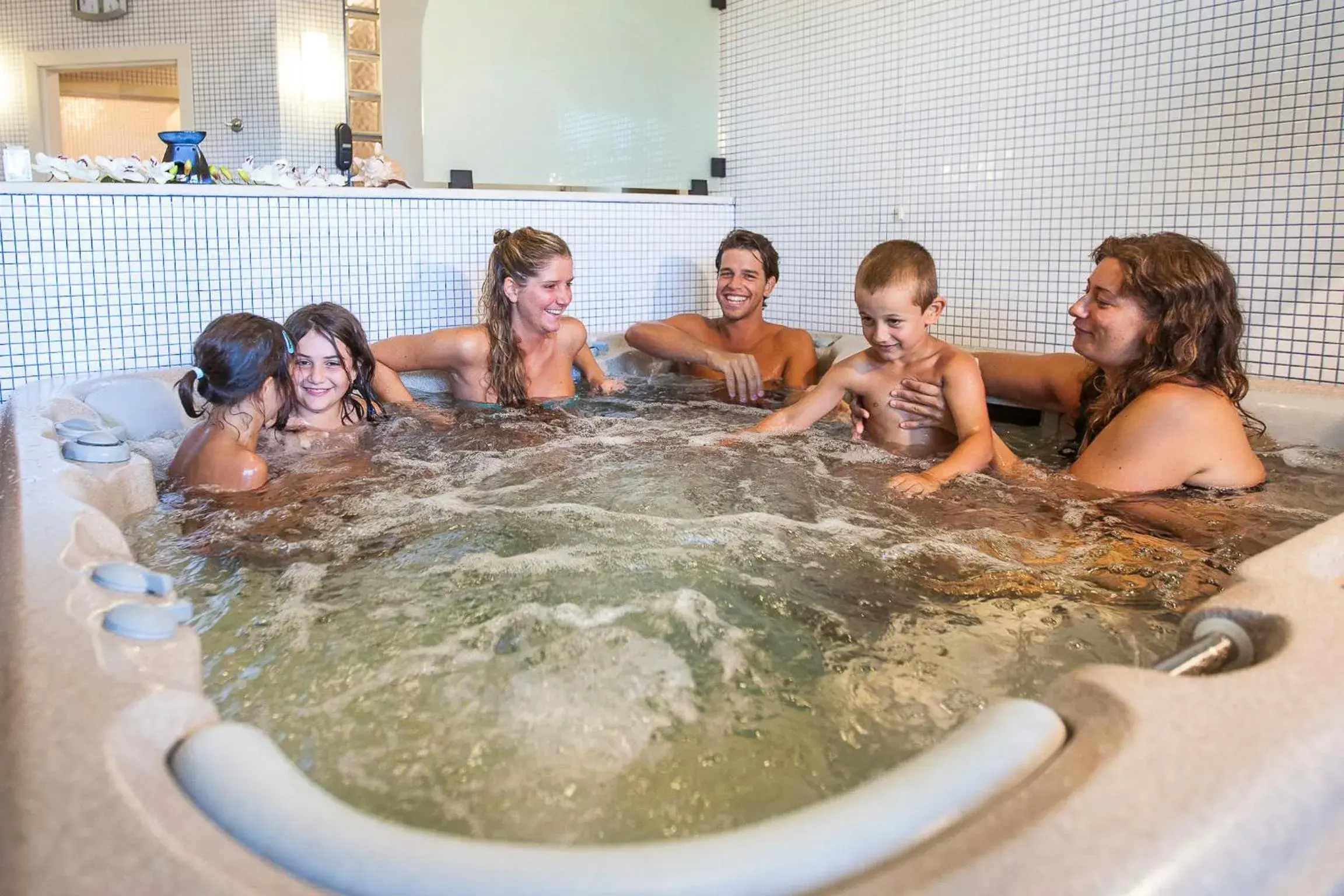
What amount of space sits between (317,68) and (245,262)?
359 centimetres

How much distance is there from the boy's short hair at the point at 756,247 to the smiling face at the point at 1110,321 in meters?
1.40

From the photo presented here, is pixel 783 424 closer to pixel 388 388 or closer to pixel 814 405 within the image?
pixel 814 405

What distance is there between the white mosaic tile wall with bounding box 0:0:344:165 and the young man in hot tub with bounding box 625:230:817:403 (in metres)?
3.56

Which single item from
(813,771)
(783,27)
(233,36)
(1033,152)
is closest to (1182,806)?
(813,771)

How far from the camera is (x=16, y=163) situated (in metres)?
2.63

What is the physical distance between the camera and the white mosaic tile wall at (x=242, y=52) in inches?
232

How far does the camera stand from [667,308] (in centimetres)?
393

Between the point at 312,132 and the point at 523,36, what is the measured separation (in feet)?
9.82

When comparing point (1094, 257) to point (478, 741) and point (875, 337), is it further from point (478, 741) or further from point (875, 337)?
point (478, 741)

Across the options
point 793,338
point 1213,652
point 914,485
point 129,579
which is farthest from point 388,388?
point 1213,652

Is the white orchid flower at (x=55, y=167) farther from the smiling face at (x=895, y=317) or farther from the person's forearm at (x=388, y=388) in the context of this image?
the smiling face at (x=895, y=317)

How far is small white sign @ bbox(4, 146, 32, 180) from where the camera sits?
2.62 meters

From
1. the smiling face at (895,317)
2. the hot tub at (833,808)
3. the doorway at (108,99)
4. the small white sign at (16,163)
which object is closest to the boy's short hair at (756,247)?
the smiling face at (895,317)

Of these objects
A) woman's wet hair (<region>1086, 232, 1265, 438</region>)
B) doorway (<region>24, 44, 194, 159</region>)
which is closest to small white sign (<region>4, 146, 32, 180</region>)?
woman's wet hair (<region>1086, 232, 1265, 438</region>)
